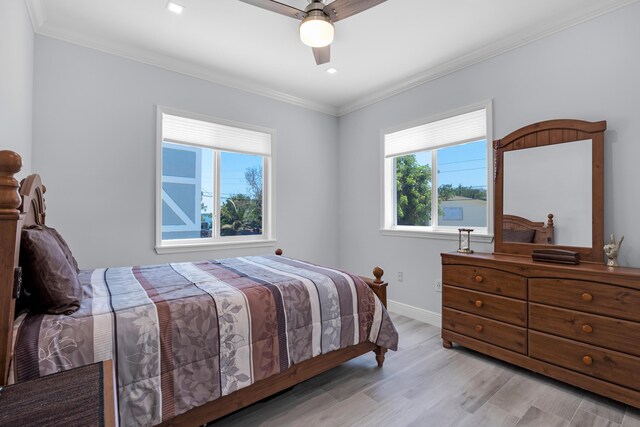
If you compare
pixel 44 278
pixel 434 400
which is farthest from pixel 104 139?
pixel 434 400

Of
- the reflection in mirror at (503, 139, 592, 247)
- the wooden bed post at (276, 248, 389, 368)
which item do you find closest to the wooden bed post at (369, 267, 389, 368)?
the wooden bed post at (276, 248, 389, 368)

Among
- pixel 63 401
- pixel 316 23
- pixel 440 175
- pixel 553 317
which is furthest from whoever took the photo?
pixel 440 175

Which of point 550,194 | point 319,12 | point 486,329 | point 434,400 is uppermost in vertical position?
point 319,12

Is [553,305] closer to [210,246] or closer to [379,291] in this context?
[379,291]

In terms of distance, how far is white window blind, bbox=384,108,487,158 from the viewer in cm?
308

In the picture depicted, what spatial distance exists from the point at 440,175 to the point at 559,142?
1164 millimetres

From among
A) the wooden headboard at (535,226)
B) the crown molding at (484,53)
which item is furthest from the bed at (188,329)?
the crown molding at (484,53)

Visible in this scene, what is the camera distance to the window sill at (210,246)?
3.17 m

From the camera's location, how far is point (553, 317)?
7.06 feet

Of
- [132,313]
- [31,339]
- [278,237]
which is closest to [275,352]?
[132,313]

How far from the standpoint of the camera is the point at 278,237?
4.02 meters

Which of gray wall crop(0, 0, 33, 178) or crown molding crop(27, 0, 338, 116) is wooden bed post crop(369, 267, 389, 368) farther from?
crown molding crop(27, 0, 338, 116)

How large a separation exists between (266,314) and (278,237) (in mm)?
2251

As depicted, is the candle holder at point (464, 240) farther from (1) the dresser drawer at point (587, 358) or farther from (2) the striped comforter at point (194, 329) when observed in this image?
(2) the striped comforter at point (194, 329)
